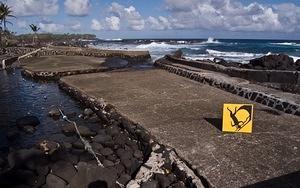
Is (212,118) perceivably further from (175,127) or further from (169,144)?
(169,144)

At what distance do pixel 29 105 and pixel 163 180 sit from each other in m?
9.26

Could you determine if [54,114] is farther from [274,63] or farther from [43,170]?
[274,63]

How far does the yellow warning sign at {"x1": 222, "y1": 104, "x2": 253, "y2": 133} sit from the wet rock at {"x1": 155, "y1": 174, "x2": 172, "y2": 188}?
1991 millimetres

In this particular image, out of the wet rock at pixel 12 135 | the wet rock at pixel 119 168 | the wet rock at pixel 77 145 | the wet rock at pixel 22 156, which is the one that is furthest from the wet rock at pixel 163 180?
the wet rock at pixel 12 135

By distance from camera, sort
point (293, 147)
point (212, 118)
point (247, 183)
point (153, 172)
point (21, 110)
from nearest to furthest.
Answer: point (247, 183) → point (153, 172) → point (293, 147) → point (212, 118) → point (21, 110)

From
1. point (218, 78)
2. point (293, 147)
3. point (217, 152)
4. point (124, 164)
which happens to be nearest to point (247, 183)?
point (217, 152)

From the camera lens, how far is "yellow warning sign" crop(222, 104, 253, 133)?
24.3 ft

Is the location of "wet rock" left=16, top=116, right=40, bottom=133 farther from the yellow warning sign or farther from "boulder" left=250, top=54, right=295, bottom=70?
"boulder" left=250, top=54, right=295, bottom=70

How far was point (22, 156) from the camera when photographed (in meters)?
7.54

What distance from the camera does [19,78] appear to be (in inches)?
873

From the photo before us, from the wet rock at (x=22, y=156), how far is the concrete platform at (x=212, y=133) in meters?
2.32

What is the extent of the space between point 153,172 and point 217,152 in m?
1.15

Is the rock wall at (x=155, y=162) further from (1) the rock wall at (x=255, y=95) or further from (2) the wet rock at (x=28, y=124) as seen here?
(1) the rock wall at (x=255, y=95)

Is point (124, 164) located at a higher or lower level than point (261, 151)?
lower
